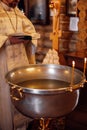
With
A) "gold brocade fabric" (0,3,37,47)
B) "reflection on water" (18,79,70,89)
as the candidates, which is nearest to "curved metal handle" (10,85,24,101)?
"reflection on water" (18,79,70,89)

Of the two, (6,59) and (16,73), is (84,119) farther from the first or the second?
(16,73)

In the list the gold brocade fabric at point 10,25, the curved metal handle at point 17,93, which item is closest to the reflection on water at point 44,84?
the curved metal handle at point 17,93

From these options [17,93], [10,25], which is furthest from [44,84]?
[10,25]

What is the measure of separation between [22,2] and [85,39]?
4.86ft

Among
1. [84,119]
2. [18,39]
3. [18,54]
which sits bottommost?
[84,119]

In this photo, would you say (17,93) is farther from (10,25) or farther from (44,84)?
(10,25)

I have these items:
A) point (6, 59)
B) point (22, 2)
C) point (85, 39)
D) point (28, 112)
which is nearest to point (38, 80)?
point (28, 112)

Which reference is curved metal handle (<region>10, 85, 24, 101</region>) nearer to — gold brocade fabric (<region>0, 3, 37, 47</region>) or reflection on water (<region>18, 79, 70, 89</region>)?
reflection on water (<region>18, 79, 70, 89</region>)

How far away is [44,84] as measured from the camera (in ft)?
4.41

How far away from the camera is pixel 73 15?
3.05m

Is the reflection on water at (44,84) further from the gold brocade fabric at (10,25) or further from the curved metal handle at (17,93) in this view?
the gold brocade fabric at (10,25)

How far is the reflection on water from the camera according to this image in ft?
4.31

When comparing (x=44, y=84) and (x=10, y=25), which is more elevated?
(x=10, y=25)

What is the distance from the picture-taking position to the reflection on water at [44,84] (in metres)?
1.31
